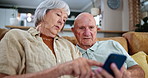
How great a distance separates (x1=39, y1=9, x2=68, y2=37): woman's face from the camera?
3.67 feet

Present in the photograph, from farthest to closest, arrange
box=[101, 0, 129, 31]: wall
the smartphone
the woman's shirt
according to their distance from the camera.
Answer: box=[101, 0, 129, 31]: wall, the woman's shirt, the smartphone

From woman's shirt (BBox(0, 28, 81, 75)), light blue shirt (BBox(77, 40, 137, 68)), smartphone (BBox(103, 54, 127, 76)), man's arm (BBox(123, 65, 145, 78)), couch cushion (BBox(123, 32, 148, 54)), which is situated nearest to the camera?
smartphone (BBox(103, 54, 127, 76))

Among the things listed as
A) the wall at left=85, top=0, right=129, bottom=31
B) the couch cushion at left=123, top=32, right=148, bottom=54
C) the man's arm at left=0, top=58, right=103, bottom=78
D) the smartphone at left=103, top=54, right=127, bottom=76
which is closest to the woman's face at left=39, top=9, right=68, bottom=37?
the man's arm at left=0, top=58, right=103, bottom=78

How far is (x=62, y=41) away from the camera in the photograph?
119 cm

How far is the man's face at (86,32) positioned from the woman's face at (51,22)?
25 centimetres

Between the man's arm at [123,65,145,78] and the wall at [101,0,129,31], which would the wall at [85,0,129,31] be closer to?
the wall at [101,0,129,31]

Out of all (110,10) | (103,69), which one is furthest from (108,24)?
(103,69)

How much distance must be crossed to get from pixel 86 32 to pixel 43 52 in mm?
487

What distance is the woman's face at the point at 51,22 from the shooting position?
1.12 metres

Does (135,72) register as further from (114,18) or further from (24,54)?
(114,18)

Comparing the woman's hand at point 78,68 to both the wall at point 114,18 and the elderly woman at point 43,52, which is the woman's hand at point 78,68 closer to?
the elderly woman at point 43,52

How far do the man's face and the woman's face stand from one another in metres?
0.25

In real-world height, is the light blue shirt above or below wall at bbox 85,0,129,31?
below

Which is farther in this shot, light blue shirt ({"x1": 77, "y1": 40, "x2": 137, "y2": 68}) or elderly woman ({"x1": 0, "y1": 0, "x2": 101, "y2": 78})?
light blue shirt ({"x1": 77, "y1": 40, "x2": 137, "y2": 68})
